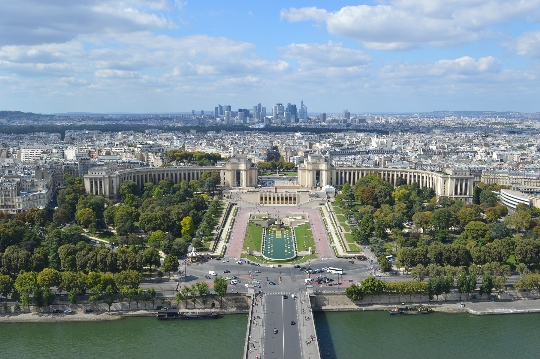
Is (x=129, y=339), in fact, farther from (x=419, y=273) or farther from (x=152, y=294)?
(x=419, y=273)

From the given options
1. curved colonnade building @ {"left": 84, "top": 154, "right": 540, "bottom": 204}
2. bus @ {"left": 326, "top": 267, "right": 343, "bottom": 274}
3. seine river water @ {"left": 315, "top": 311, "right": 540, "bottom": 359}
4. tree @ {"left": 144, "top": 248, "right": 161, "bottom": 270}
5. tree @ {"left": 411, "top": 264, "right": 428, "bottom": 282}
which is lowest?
seine river water @ {"left": 315, "top": 311, "right": 540, "bottom": 359}

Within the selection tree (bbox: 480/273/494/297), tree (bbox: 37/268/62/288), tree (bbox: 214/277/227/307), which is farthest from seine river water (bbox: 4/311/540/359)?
tree (bbox: 37/268/62/288)

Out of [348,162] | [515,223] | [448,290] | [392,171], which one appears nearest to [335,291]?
[448,290]

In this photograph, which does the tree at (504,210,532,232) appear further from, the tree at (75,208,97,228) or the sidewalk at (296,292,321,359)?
the tree at (75,208,97,228)

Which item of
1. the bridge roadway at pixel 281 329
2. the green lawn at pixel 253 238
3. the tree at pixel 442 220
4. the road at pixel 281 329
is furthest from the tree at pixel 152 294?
the tree at pixel 442 220

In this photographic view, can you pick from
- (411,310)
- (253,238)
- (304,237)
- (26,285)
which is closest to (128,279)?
(26,285)

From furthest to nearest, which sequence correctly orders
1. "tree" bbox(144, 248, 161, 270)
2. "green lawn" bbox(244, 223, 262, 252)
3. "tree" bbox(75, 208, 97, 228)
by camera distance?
"tree" bbox(75, 208, 97, 228)
"green lawn" bbox(244, 223, 262, 252)
"tree" bbox(144, 248, 161, 270)
